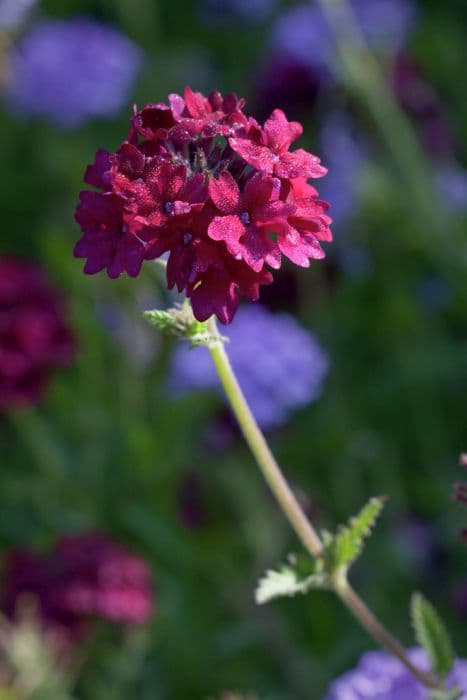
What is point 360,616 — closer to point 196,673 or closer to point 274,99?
point 196,673

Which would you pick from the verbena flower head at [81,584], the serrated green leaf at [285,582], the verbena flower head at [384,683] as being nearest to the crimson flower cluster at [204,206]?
the serrated green leaf at [285,582]

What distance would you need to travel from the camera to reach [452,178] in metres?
3.40

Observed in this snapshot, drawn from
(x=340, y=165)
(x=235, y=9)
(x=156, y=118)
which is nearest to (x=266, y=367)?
(x=340, y=165)

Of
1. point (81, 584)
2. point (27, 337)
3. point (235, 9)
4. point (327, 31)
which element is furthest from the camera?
point (235, 9)

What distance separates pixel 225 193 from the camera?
1.21m

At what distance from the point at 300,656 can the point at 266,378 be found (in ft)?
2.10

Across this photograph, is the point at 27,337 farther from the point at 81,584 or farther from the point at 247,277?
the point at 247,277

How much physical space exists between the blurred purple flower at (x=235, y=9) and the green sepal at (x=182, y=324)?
3.66 m

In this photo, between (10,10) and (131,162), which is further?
(10,10)

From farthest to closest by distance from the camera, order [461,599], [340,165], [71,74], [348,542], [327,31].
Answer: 1. [71,74]
2. [327,31]
3. [340,165]
4. [461,599]
5. [348,542]

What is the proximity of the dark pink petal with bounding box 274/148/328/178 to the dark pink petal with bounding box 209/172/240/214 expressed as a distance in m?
0.06

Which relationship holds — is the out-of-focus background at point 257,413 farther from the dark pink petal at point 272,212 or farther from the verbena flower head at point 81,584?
the dark pink petal at point 272,212

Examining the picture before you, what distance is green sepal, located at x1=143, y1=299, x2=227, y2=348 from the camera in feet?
4.17

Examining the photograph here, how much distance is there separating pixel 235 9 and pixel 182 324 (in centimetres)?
379
